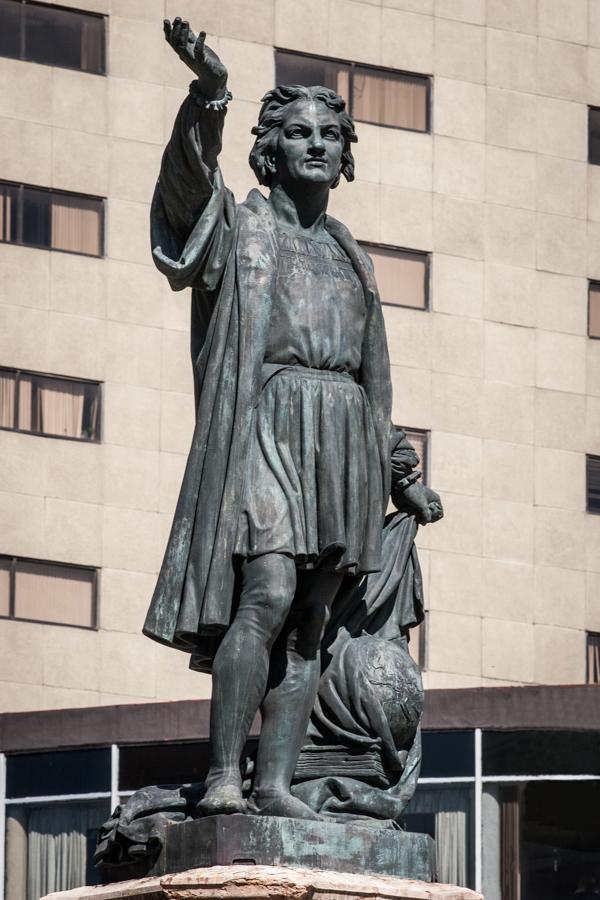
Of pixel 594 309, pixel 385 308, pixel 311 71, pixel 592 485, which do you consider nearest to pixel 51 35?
pixel 311 71

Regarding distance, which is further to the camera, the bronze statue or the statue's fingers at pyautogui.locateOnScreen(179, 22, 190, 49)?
the bronze statue

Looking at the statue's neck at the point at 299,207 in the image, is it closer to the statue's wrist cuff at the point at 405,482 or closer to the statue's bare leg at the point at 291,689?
the statue's wrist cuff at the point at 405,482

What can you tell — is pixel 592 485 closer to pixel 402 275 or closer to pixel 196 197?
pixel 402 275

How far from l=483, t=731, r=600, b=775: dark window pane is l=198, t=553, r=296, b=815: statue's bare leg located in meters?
28.1

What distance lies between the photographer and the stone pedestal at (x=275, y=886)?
12.8 metres

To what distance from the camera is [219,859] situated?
13016mm

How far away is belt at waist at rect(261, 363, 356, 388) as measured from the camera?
14062 mm

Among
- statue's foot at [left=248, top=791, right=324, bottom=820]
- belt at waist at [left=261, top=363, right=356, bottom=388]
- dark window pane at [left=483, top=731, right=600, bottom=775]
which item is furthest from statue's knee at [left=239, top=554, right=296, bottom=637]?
dark window pane at [left=483, top=731, right=600, bottom=775]

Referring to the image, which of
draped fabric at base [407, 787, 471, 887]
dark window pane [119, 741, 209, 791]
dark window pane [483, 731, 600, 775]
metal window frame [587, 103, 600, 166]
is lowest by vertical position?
draped fabric at base [407, 787, 471, 887]

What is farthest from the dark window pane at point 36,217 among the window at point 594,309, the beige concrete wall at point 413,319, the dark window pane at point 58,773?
the dark window pane at point 58,773

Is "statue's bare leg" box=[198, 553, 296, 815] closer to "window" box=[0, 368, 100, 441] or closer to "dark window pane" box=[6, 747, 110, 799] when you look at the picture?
"dark window pane" box=[6, 747, 110, 799]

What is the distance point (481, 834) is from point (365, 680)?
2742 cm

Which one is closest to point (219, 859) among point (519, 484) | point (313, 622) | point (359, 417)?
point (313, 622)

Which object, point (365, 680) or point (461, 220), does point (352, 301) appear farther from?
point (461, 220)
